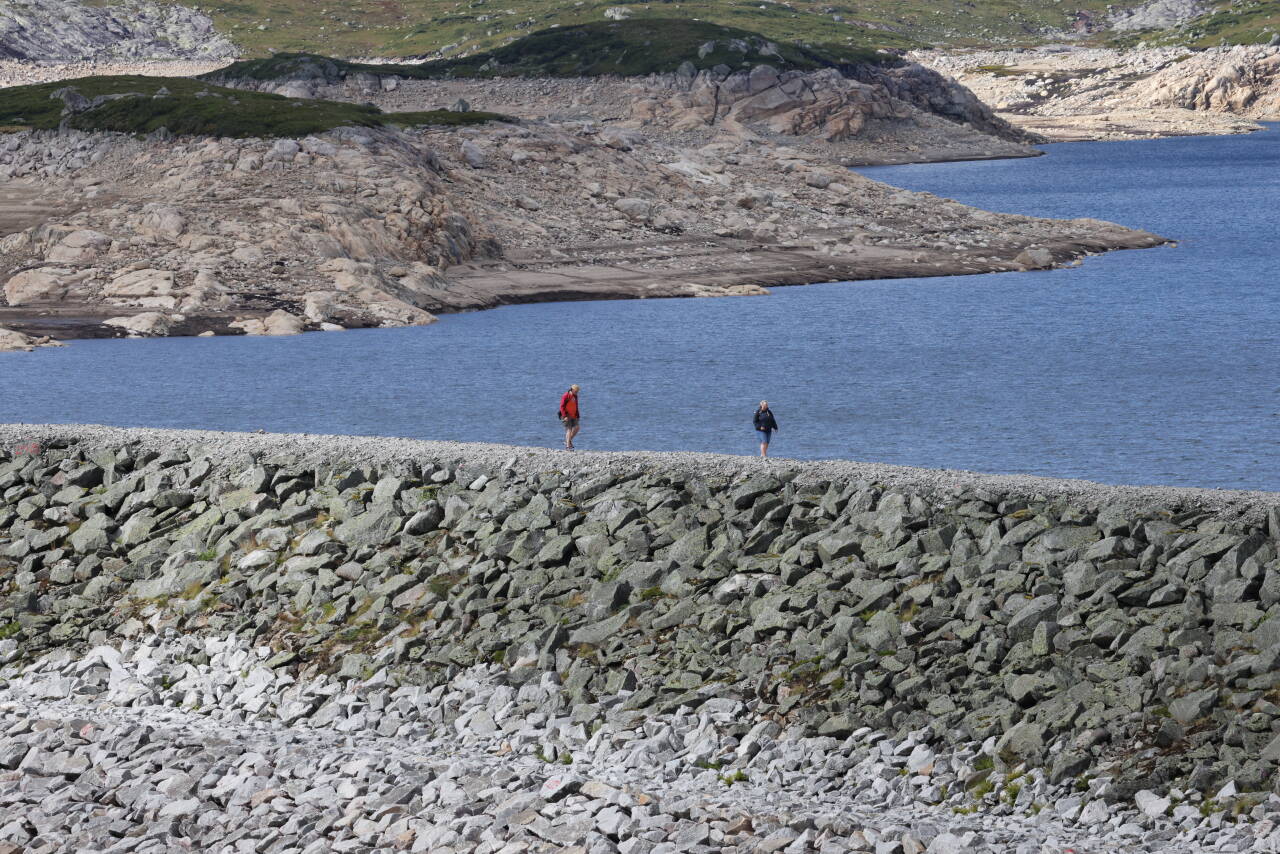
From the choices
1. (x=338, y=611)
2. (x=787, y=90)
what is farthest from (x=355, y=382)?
(x=787, y=90)

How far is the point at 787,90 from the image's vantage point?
188750 millimetres

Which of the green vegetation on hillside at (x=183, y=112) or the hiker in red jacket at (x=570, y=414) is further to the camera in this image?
the green vegetation on hillside at (x=183, y=112)

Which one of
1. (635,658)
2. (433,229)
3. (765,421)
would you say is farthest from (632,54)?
(635,658)

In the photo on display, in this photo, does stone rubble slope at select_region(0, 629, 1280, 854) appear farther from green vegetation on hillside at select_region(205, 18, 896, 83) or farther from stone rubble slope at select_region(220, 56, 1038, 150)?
green vegetation on hillside at select_region(205, 18, 896, 83)

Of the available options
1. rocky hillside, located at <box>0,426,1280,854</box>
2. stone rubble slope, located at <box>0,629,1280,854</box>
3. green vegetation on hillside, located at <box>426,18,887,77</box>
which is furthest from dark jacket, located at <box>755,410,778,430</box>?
green vegetation on hillside, located at <box>426,18,887,77</box>

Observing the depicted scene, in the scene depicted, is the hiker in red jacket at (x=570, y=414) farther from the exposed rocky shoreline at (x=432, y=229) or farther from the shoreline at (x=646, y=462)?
the exposed rocky shoreline at (x=432, y=229)

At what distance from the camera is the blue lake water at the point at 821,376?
49.5 meters

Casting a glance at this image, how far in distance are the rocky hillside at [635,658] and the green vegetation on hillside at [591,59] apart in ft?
512

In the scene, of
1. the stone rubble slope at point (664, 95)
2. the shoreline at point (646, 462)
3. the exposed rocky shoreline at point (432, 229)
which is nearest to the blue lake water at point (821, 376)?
the exposed rocky shoreline at point (432, 229)

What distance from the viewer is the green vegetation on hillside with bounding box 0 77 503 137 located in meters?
97.2

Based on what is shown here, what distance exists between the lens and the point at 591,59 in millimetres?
190375

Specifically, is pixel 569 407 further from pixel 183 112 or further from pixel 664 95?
pixel 664 95

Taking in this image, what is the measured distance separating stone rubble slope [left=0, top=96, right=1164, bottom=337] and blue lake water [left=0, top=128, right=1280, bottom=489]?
3.33 metres

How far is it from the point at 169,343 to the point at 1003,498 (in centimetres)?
5472
